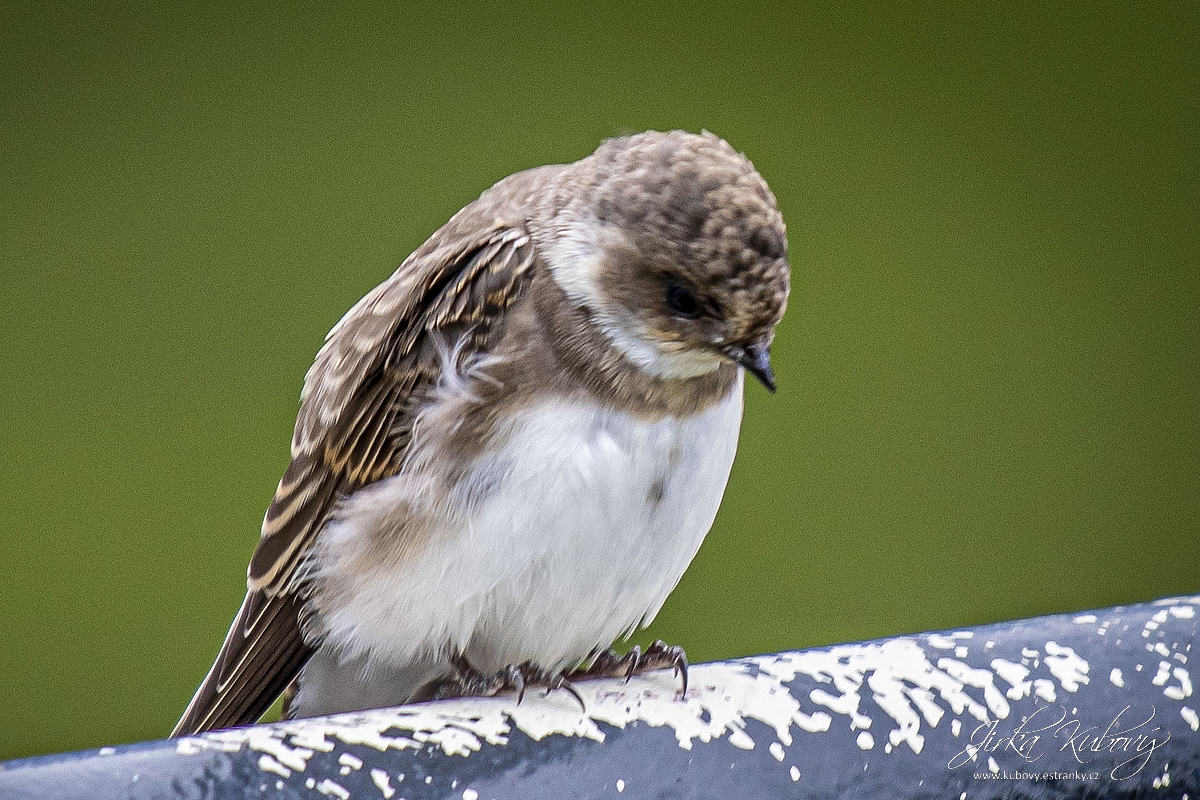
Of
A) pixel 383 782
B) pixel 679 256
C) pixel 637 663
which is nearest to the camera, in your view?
pixel 383 782

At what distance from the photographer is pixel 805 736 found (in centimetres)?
97

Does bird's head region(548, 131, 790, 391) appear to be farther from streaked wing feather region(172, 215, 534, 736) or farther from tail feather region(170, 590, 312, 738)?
tail feather region(170, 590, 312, 738)

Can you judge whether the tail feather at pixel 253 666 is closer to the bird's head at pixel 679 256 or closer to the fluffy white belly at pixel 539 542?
the fluffy white belly at pixel 539 542

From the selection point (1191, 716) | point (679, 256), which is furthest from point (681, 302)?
point (1191, 716)

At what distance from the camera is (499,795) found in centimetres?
88

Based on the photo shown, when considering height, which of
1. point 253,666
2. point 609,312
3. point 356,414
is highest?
point 609,312

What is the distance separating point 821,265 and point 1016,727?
1385 millimetres

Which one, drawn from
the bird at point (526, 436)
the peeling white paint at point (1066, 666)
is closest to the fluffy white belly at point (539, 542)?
the bird at point (526, 436)

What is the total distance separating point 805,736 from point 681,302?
14.6 inches

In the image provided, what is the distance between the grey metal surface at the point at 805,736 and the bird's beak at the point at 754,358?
0.72 feet

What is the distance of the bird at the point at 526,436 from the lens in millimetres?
1194

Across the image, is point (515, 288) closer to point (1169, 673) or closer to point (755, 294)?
point (755, 294)

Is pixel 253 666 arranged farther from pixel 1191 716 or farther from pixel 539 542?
pixel 1191 716

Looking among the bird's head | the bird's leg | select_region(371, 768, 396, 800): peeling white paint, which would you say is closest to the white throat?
the bird's head
